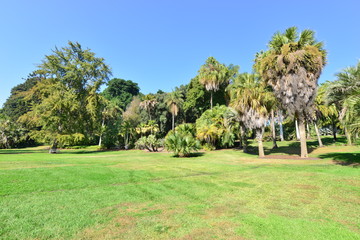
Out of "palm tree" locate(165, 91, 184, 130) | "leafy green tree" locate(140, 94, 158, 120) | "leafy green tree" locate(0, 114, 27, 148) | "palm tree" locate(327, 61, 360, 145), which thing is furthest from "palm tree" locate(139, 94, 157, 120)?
"palm tree" locate(327, 61, 360, 145)

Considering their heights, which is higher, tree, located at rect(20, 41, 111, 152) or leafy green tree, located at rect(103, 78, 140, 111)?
leafy green tree, located at rect(103, 78, 140, 111)

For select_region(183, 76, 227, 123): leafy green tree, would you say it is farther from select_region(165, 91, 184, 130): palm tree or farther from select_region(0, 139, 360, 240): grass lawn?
select_region(0, 139, 360, 240): grass lawn

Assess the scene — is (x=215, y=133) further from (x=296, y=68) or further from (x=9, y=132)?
(x=9, y=132)

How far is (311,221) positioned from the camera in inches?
172

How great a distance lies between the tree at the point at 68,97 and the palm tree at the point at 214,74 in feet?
59.4

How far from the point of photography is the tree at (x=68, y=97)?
2947 cm

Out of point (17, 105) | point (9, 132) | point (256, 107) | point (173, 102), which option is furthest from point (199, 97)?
point (17, 105)

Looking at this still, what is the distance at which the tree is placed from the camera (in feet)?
96.7

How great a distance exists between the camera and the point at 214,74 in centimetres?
3756

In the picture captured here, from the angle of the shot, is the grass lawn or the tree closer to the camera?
the grass lawn

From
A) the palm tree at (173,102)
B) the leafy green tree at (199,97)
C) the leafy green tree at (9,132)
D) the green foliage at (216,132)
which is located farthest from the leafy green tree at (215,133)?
the leafy green tree at (9,132)

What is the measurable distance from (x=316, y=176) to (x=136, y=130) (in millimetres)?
36452

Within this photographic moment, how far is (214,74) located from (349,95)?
2775 centimetres

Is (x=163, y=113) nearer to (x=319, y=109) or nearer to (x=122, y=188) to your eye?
(x=319, y=109)
